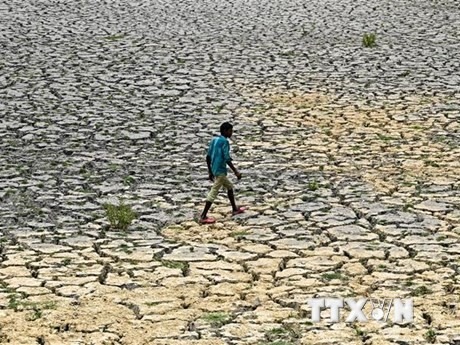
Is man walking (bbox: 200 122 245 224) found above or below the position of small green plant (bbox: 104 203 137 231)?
above

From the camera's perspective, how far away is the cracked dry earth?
6613 mm

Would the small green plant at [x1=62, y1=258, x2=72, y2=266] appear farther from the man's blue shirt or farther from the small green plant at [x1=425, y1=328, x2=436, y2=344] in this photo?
the small green plant at [x1=425, y1=328, x2=436, y2=344]

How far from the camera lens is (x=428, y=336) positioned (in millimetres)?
6129

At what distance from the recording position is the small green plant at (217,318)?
6398mm

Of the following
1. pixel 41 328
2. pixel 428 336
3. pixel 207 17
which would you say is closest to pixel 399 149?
pixel 428 336

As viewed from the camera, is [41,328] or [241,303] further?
[241,303]

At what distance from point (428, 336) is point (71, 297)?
2.42 metres

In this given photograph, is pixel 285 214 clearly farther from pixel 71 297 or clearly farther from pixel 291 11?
pixel 291 11

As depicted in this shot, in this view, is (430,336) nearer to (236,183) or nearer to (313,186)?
(313,186)

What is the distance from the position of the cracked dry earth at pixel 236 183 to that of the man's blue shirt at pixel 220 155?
50 centimetres

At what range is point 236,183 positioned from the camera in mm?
9680

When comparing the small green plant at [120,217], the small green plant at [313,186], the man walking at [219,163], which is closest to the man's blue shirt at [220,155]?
the man walking at [219,163]

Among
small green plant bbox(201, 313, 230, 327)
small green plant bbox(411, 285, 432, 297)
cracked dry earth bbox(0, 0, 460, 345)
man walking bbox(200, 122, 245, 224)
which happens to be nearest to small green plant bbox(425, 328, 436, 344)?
cracked dry earth bbox(0, 0, 460, 345)

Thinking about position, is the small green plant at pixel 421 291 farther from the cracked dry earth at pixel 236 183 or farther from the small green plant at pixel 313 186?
the small green plant at pixel 313 186
